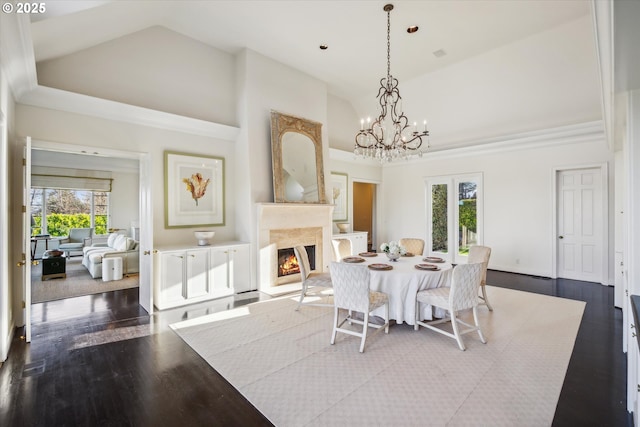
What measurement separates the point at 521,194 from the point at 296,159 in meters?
4.76

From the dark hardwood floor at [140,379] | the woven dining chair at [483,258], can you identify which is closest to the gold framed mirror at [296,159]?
the dark hardwood floor at [140,379]

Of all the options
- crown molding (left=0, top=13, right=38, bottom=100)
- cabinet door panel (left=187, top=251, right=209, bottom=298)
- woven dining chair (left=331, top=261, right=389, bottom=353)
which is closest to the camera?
crown molding (left=0, top=13, right=38, bottom=100)

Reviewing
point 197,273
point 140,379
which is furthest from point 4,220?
point 197,273

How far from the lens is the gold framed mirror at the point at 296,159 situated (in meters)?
5.44

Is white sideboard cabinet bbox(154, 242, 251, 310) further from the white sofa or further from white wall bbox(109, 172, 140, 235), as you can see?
white wall bbox(109, 172, 140, 235)

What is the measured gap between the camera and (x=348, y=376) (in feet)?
8.29

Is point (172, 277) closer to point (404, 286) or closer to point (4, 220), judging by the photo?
point (4, 220)

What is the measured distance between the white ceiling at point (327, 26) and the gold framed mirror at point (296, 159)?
1178 millimetres

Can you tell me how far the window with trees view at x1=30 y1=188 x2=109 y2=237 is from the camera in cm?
903

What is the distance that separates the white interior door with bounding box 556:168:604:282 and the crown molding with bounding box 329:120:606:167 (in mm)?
632

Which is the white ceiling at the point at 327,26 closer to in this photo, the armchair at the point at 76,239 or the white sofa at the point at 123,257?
the white sofa at the point at 123,257

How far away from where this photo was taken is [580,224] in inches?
227

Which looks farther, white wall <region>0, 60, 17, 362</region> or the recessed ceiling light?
the recessed ceiling light

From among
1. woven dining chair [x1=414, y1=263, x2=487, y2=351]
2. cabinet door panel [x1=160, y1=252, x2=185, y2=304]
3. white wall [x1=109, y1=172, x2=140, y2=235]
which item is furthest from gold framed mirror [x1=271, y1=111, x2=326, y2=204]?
white wall [x1=109, y1=172, x2=140, y2=235]
